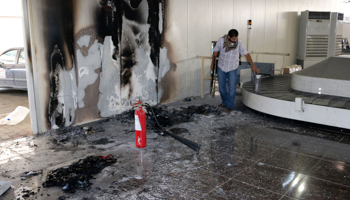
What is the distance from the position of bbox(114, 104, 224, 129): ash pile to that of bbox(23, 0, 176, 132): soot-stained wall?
0.97 feet

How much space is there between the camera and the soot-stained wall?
5.06 m

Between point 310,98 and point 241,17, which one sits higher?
point 241,17

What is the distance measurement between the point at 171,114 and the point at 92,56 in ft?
6.34

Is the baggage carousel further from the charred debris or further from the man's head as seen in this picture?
the man's head

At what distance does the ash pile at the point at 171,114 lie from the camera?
593 cm

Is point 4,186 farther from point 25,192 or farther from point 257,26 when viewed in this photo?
point 257,26

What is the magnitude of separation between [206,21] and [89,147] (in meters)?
5.09

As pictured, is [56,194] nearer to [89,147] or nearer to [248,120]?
[89,147]

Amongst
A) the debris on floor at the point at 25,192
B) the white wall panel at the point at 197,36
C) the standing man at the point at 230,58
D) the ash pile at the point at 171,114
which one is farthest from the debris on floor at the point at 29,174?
the white wall panel at the point at 197,36

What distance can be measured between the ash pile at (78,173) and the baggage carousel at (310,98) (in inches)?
125

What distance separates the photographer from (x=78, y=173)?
11.8 feet

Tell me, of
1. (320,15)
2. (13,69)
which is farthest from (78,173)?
(320,15)

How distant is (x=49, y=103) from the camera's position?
525 cm

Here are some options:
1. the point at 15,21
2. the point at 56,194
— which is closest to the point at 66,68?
the point at 56,194
